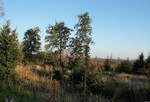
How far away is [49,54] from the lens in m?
37.3

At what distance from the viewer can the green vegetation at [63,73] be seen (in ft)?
31.8

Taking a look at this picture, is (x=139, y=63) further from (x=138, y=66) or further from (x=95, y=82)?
(x=95, y=82)

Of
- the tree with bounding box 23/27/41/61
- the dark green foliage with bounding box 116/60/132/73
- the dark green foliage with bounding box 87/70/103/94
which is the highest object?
the tree with bounding box 23/27/41/61

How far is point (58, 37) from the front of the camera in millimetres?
38125

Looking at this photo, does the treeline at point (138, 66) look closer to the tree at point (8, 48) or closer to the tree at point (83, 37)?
the tree at point (83, 37)

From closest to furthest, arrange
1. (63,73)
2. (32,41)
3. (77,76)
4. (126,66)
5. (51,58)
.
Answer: (77,76) → (63,73) → (51,58) → (32,41) → (126,66)

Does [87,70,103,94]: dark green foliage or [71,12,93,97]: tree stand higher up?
[71,12,93,97]: tree

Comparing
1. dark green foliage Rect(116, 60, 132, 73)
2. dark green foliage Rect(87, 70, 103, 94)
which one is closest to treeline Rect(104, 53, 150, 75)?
dark green foliage Rect(116, 60, 132, 73)

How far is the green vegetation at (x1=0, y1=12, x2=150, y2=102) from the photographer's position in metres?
9.68

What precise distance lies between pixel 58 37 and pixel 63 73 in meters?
9.18

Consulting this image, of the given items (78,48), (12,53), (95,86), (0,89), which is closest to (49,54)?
(78,48)

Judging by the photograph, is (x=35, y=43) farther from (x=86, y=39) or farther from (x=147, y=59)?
(x=147, y=59)

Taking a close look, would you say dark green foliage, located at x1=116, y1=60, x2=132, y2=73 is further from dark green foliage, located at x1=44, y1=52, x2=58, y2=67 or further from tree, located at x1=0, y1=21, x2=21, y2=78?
tree, located at x1=0, y1=21, x2=21, y2=78

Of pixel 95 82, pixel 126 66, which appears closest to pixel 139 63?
pixel 126 66
